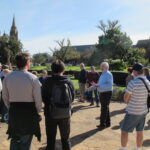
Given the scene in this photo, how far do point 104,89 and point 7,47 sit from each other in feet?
225

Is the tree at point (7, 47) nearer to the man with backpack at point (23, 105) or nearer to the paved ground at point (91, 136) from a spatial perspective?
the paved ground at point (91, 136)

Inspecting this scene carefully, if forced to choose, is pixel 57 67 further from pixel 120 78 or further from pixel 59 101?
pixel 120 78

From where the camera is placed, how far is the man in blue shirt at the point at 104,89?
308 inches

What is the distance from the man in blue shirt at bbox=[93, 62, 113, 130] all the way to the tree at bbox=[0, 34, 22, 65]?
208 ft

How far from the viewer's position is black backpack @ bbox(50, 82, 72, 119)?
15.9 feet

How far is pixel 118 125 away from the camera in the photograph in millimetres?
8703

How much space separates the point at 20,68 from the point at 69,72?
3206cm

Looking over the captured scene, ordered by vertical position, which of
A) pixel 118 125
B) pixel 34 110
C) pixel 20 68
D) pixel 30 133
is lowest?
pixel 118 125

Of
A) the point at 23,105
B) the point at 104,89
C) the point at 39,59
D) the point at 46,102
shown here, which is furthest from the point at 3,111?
the point at 39,59

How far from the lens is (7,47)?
73.4 metres

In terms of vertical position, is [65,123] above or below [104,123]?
above

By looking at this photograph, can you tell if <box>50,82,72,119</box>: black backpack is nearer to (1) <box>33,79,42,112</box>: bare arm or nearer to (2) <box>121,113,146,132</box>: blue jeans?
(1) <box>33,79,42,112</box>: bare arm

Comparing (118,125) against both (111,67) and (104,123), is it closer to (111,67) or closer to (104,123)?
A: (104,123)

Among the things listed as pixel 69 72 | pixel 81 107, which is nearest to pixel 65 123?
pixel 81 107
